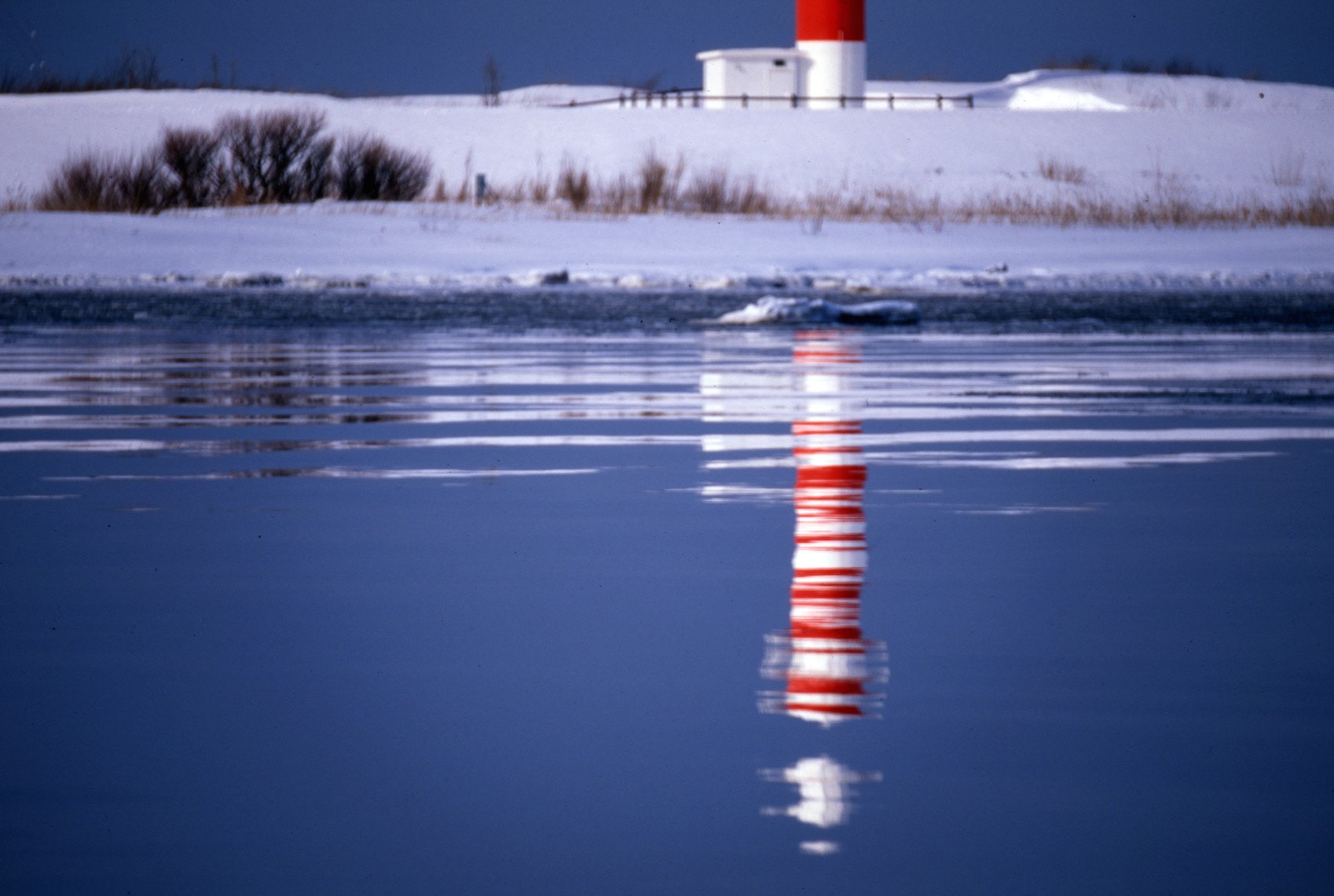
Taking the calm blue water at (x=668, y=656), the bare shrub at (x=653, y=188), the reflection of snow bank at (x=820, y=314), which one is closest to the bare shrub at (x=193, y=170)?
the bare shrub at (x=653, y=188)

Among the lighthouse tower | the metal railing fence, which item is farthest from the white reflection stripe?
the lighthouse tower

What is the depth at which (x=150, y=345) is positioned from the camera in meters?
11.9

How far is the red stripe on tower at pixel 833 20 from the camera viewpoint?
62.1 metres

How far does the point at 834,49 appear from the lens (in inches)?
2448

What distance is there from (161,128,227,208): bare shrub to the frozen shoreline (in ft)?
12.5

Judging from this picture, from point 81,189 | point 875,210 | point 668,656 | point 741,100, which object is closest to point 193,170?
point 81,189

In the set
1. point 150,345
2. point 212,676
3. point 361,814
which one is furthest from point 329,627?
point 150,345

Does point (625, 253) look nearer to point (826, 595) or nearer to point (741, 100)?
point (826, 595)

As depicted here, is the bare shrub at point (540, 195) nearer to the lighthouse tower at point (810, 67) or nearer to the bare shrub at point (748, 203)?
the bare shrub at point (748, 203)

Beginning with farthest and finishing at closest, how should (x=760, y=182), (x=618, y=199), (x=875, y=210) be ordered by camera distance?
(x=760, y=182)
(x=875, y=210)
(x=618, y=199)

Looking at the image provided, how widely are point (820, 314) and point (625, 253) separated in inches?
352

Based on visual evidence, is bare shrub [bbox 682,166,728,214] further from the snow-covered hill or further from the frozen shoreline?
the snow-covered hill

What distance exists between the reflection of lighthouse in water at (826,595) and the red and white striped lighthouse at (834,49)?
56.7 metres

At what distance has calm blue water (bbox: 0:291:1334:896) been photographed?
2533 mm
